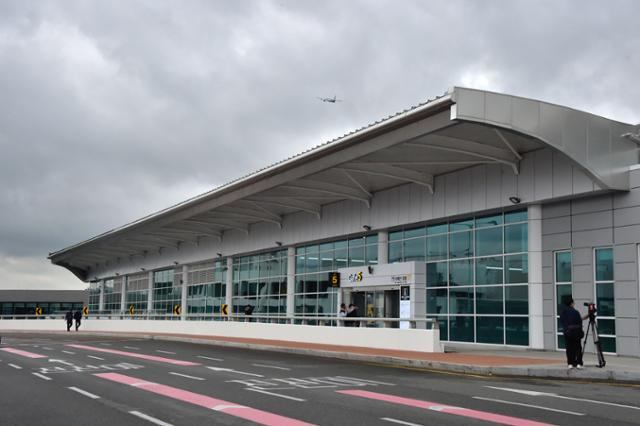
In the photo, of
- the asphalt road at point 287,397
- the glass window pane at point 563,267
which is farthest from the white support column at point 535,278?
the asphalt road at point 287,397

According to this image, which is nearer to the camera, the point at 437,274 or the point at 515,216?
the point at 515,216

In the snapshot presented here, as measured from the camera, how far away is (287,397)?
12.3m

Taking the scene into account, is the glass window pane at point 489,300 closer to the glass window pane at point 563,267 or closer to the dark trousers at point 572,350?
the glass window pane at point 563,267

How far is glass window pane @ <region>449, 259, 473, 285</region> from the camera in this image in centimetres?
2831

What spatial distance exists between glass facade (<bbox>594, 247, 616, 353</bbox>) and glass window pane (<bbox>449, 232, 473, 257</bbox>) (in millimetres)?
5937

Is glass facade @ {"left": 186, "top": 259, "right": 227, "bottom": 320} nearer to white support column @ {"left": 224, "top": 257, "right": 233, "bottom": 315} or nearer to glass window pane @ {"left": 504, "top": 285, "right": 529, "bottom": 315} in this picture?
white support column @ {"left": 224, "top": 257, "right": 233, "bottom": 315}

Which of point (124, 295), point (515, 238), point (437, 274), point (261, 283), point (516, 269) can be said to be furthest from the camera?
point (124, 295)

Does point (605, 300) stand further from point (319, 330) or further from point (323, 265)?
point (323, 265)

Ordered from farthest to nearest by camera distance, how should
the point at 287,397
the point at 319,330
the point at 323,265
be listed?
1. the point at 323,265
2. the point at 319,330
3. the point at 287,397

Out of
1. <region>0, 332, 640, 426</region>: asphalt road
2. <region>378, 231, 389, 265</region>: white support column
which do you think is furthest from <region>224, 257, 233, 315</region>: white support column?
<region>0, 332, 640, 426</region>: asphalt road

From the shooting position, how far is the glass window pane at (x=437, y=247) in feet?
98.1

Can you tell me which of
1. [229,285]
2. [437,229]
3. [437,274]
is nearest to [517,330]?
[437,274]

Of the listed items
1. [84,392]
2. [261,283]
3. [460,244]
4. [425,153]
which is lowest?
[84,392]

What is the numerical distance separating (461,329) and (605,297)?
6741 millimetres
